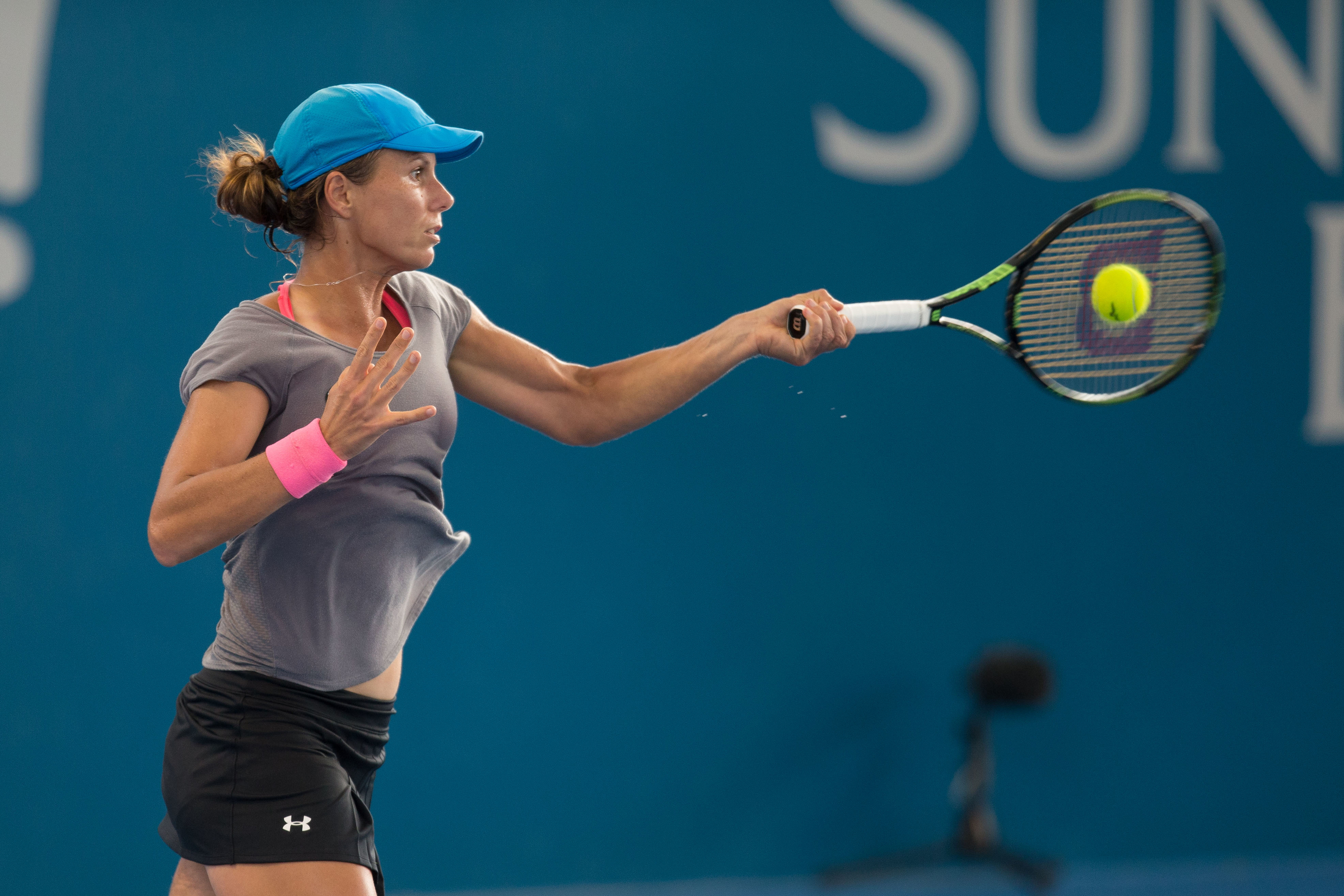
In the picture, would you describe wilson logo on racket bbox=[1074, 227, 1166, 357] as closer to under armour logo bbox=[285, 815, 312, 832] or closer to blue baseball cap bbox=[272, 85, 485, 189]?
blue baseball cap bbox=[272, 85, 485, 189]

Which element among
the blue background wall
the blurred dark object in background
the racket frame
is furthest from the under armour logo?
the blurred dark object in background

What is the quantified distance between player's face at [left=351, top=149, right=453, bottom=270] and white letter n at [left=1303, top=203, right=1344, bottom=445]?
116 inches

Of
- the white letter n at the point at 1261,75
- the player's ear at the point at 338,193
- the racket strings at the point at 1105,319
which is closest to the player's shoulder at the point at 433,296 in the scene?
the player's ear at the point at 338,193

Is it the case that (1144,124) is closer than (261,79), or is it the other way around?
(261,79)

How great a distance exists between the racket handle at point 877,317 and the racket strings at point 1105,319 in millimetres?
249

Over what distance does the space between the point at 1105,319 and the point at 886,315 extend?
0.45 m

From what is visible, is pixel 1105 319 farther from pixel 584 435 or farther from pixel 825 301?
pixel 584 435

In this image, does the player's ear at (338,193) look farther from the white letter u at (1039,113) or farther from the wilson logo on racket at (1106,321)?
the white letter u at (1039,113)

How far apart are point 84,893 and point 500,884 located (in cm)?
107

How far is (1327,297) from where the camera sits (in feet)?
12.4

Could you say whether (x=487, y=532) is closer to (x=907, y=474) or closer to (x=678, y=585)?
(x=678, y=585)

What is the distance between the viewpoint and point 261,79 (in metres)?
3.29

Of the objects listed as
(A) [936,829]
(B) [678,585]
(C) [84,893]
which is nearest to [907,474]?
(B) [678,585]

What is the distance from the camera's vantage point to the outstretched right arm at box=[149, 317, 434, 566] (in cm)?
156
